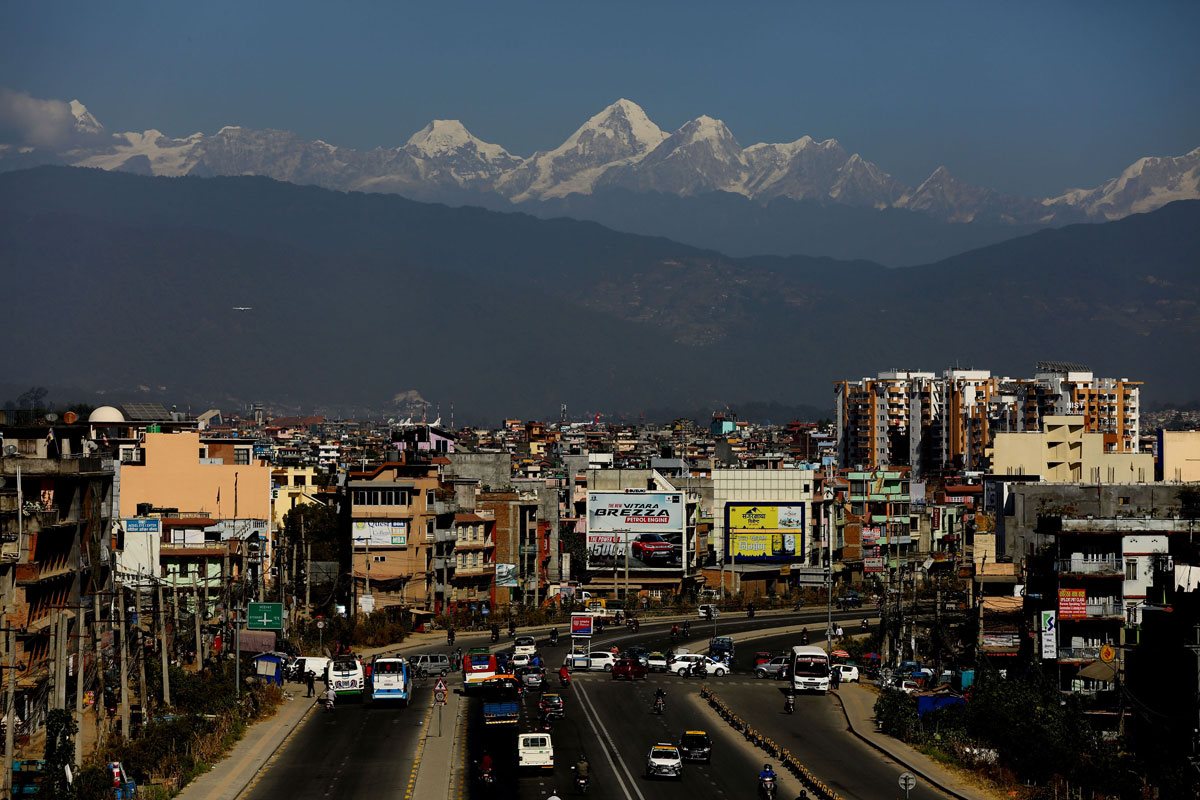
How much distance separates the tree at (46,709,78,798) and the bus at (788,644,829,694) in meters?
38.3

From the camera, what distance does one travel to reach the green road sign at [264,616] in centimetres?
9691

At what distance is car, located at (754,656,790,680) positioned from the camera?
100500mm

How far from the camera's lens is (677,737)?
244 feet

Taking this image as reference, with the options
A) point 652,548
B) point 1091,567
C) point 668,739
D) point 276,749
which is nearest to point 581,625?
point 668,739

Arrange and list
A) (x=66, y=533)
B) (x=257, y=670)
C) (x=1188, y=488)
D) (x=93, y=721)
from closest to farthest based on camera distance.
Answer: (x=93, y=721), (x=66, y=533), (x=257, y=670), (x=1188, y=488)

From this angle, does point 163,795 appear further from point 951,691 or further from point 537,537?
point 537,537

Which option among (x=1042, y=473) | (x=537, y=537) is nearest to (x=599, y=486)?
(x=537, y=537)

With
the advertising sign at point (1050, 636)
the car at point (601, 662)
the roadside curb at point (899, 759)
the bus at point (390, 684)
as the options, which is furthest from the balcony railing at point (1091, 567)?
the car at point (601, 662)

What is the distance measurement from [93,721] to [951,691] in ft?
115

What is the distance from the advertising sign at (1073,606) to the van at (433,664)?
1242 inches

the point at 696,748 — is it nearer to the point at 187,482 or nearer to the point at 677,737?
the point at 677,737

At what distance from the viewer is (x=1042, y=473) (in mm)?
147375

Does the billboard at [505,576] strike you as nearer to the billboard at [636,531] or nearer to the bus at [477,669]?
the billboard at [636,531]

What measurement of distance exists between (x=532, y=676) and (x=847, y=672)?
16.1 meters
